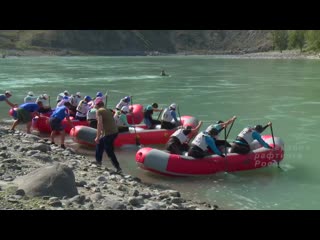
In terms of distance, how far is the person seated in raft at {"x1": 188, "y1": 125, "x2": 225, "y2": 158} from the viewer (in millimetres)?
11617

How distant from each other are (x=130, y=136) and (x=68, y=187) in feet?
24.1

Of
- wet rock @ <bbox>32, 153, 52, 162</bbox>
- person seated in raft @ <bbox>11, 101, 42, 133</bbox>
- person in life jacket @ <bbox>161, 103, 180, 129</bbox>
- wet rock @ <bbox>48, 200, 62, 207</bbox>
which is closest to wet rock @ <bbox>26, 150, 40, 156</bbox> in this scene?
wet rock @ <bbox>32, 153, 52, 162</bbox>

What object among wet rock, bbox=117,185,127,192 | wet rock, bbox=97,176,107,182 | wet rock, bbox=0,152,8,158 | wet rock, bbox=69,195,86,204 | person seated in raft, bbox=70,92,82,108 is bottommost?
wet rock, bbox=117,185,127,192

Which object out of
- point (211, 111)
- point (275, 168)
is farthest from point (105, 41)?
point (275, 168)

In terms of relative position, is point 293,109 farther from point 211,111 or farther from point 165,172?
point 165,172

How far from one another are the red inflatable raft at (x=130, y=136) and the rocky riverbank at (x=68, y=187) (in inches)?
91.9

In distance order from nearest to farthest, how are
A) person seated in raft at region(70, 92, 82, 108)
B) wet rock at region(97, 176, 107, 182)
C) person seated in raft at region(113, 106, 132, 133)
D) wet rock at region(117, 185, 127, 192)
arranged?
wet rock at region(117, 185, 127, 192), wet rock at region(97, 176, 107, 182), person seated in raft at region(113, 106, 132, 133), person seated in raft at region(70, 92, 82, 108)

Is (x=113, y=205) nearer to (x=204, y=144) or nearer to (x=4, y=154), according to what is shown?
(x=4, y=154)

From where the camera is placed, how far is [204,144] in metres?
11.8

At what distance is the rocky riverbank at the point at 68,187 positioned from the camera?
24.1 feet

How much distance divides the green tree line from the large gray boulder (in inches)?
3741

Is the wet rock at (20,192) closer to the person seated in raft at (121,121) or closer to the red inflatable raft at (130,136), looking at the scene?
the red inflatable raft at (130,136)

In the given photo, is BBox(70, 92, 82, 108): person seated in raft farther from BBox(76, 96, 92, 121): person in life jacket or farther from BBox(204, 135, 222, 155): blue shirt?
BBox(204, 135, 222, 155): blue shirt

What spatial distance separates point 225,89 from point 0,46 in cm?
11793
